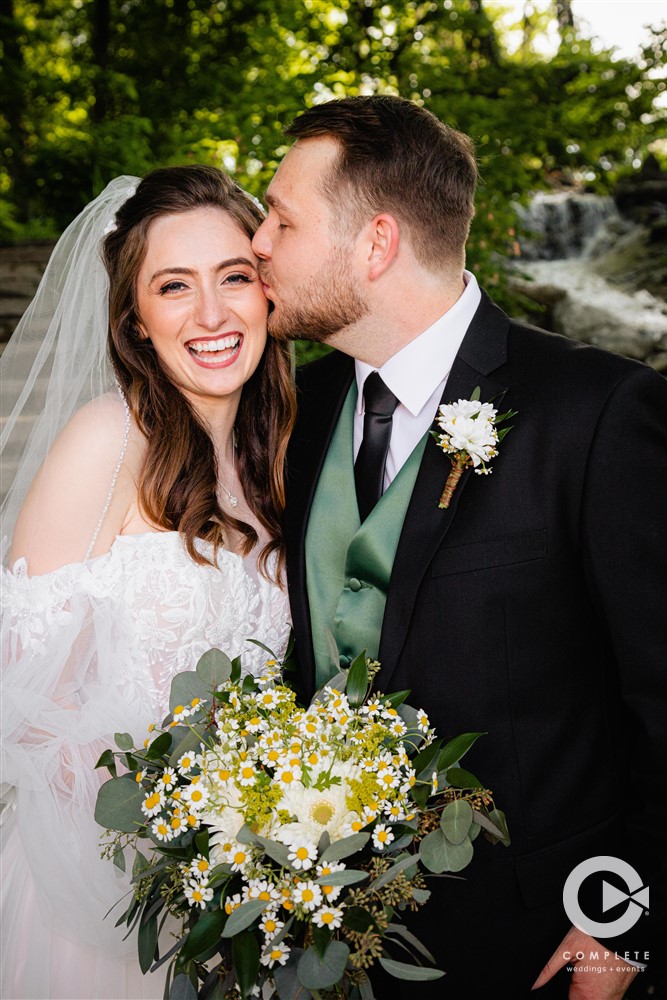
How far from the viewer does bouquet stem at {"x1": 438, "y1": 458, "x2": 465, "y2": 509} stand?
216 centimetres

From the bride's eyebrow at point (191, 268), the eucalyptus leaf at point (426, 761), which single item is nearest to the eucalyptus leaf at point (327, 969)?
the eucalyptus leaf at point (426, 761)

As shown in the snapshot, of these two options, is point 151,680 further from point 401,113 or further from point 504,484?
point 401,113

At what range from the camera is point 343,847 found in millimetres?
1599

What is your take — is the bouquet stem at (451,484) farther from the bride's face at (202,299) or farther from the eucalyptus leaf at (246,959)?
the eucalyptus leaf at (246,959)

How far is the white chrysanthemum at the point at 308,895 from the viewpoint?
156cm

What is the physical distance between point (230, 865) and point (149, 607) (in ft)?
3.37

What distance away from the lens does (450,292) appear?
2.53 m

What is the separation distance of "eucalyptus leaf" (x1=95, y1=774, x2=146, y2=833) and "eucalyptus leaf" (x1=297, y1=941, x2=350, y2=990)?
505 mm

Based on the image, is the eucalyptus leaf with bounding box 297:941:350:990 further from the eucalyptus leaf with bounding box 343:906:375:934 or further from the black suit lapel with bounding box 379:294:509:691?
the black suit lapel with bounding box 379:294:509:691

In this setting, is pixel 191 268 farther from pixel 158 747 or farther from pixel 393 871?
pixel 393 871

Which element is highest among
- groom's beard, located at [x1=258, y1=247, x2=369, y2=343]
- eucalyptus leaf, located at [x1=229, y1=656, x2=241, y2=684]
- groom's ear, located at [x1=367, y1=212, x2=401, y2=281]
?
groom's ear, located at [x1=367, y1=212, x2=401, y2=281]

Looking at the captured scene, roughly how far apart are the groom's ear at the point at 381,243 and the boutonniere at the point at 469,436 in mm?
532

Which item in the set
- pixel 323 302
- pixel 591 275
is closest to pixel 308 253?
pixel 323 302

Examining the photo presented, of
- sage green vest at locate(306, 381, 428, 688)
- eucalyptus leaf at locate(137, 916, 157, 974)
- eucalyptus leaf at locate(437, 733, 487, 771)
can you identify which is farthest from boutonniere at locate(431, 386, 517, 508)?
eucalyptus leaf at locate(137, 916, 157, 974)
